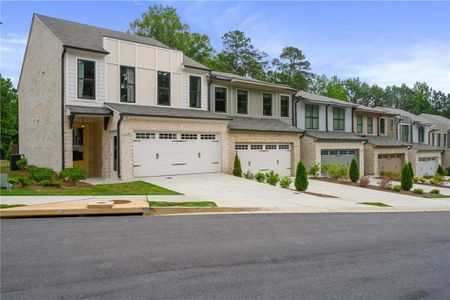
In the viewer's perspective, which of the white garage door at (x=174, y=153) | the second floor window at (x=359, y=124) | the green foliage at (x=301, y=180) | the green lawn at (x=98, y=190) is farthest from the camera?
the second floor window at (x=359, y=124)

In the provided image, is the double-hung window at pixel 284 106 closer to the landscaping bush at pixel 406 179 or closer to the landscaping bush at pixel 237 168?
the landscaping bush at pixel 237 168

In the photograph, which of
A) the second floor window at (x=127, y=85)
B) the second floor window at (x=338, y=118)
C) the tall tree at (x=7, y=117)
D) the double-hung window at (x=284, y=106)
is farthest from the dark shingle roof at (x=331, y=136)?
the tall tree at (x=7, y=117)

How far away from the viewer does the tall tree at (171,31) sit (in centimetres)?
4212

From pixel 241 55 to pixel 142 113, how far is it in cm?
3833

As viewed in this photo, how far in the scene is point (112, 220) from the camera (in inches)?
372

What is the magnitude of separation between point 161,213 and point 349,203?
8320mm

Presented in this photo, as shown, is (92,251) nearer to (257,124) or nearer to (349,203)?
(349,203)

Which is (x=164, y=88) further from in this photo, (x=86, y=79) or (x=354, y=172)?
(x=354, y=172)

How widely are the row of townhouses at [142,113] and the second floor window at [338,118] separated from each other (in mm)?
3113

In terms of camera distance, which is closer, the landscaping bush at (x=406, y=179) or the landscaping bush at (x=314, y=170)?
the landscaping bush at (x=406, y=179)

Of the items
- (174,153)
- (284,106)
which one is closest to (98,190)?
(174,153)

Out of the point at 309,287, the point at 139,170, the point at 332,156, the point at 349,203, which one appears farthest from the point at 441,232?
the point at 332,156

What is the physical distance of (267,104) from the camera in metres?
27.8

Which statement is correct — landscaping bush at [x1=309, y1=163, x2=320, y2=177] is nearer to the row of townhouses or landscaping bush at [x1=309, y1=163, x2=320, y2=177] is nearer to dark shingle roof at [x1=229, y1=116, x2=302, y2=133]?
the row of townhouses
